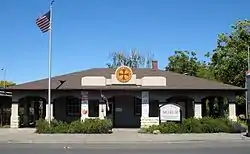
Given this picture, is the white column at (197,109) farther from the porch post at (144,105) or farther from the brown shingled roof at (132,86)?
the porch post at (144,105)

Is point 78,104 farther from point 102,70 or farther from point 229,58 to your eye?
point 229,58

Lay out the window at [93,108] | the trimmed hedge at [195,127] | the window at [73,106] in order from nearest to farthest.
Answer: the trimmed hedge at [195,127] → the window at [93,108] → the window at [73,106]

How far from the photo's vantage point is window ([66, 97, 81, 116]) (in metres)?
39.6

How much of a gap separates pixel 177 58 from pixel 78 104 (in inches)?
1504

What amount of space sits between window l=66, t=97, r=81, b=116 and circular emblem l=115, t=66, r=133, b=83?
5.02 m

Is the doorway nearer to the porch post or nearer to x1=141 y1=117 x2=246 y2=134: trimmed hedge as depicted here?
the porch post

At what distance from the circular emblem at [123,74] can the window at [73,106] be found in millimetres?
5023

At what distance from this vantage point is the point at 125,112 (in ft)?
130

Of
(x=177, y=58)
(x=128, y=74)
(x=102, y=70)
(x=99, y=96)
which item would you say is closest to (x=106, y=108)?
(x=99, y=96)

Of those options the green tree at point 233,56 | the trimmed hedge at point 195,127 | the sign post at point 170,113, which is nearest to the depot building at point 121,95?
the sign post at point 170,113

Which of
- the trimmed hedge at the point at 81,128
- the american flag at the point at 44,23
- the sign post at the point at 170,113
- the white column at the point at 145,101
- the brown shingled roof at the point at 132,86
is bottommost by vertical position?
the trimmed hedge at the point at 81,128

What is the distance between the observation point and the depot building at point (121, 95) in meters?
36.6

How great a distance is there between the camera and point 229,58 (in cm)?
5556

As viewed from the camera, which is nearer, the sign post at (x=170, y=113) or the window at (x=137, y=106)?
the sign post at (x=170, y=113)
